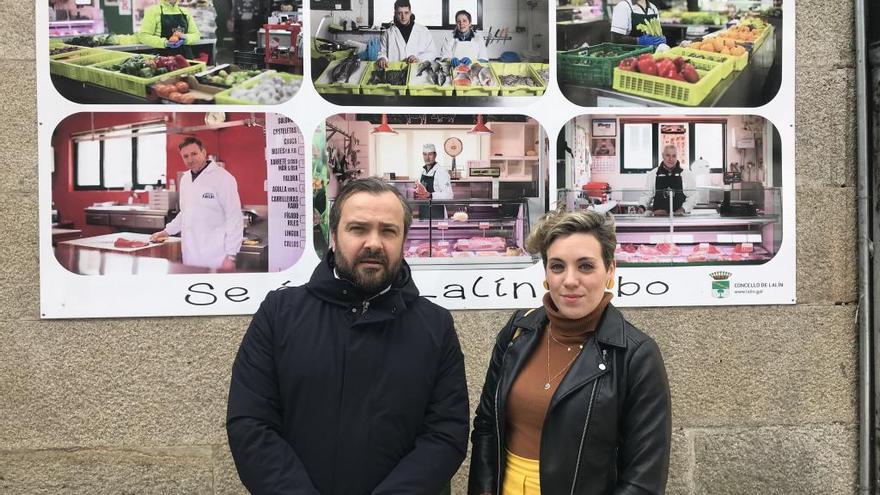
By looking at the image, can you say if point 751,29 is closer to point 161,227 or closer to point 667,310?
point 667,310

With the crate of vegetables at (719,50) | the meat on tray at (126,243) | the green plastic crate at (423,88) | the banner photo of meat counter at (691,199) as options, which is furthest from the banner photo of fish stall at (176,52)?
the crate of vegetables at (719,50)

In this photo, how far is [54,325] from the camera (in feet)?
11.5

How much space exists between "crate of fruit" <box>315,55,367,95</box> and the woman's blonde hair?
171 centimetres

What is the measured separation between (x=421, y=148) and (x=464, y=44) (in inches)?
22.0

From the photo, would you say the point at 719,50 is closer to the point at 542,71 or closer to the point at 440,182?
the point at 542,71

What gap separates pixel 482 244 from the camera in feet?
12.2

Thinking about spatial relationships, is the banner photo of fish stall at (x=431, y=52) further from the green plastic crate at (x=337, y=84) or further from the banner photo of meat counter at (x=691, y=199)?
the banner photo of meat counter at (x=691, y=199)

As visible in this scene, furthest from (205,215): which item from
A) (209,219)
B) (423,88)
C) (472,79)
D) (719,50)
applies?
(719,50)

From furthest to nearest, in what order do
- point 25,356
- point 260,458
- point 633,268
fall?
point 633,268, point 25,356, point 260,458

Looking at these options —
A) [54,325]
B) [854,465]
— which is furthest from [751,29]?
[54,325]

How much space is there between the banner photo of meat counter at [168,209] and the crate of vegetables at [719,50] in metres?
2.05

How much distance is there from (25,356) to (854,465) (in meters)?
4.19

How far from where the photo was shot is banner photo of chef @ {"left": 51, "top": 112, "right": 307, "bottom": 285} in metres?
3.51

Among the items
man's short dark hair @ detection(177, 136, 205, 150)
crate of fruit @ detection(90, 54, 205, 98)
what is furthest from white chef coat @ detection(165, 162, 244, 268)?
crate of fruit @ detection(90, 54, 205, 98)
